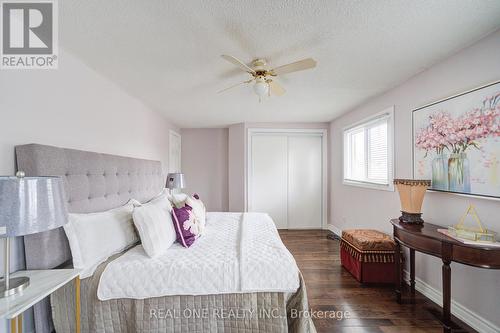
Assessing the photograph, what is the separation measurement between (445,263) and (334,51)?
1.83 meters

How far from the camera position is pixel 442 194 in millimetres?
1942

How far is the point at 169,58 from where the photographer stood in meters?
1.83

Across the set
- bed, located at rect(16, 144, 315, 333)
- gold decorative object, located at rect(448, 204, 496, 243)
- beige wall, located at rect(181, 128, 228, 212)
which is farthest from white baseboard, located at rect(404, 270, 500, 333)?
beige wall, located at rect(181, 128, 228, 212)

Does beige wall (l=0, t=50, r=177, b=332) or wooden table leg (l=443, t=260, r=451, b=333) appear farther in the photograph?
wooden table leg (l=443, t=260, r=451, b=333)

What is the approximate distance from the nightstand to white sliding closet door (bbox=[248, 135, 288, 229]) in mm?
3469

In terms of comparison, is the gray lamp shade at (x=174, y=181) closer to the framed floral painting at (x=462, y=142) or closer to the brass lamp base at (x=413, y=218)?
the brass lamp base at (x=413, y=218)

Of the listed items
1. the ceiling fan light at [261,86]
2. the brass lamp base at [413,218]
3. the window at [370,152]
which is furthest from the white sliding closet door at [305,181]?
the ceiling fan light at [261,86]

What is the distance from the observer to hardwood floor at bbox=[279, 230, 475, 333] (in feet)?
5.63

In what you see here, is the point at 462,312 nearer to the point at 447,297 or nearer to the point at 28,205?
the point at 447,297

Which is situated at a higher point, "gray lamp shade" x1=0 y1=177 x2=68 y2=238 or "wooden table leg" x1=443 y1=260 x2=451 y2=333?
"gray lamp shade" x1=0 y1=177 x2=68 y2=238

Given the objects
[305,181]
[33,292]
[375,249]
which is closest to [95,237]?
[33,292]

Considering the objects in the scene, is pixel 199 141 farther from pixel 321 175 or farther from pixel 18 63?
pixel 18 63

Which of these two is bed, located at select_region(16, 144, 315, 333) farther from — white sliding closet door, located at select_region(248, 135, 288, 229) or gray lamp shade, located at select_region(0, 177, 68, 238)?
white sliding closet door, located at select_region(248, 135, 288, 229)

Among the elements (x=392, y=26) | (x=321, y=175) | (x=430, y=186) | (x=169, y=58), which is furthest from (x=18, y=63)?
(x=321, y=175)
